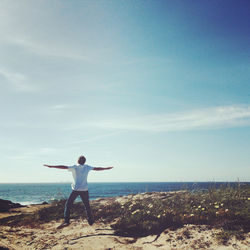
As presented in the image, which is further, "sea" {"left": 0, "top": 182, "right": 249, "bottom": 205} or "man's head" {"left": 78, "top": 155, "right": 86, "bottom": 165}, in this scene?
"sea" {"left": 0, "top": 182, "right": 249, "bottom": 205}

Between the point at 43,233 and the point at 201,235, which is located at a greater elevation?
the point at 201,235

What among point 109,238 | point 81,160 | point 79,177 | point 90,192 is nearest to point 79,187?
point 79,177

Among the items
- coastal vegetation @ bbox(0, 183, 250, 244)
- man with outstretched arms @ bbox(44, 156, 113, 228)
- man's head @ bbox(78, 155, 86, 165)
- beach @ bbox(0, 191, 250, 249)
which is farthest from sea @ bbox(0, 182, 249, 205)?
beach @ bbox(0, 191, 250, 249)

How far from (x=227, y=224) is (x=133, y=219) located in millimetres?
2973

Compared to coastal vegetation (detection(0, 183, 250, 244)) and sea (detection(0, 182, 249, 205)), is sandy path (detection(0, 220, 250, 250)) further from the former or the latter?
sea (detection(0, 182, 249, 205))

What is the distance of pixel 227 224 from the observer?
19.1 ft

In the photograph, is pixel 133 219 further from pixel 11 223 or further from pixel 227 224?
pixel 11 223

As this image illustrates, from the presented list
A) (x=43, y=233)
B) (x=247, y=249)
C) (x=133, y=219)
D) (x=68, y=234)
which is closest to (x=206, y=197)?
(x=133, y=219)

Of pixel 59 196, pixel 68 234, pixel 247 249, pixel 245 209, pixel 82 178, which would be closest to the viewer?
pixel 247 249

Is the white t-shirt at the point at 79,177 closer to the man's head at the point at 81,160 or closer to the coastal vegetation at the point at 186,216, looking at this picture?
the man's head at the point at 81,160

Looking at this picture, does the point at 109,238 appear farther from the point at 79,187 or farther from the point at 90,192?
the point at 90,192

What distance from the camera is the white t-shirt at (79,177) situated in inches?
311

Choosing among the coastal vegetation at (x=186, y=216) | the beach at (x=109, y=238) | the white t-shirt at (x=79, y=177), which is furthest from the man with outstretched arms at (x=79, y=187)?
the coastal vegetation at (x=186, y=216)

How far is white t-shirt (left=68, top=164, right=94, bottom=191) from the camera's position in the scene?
7906mm
